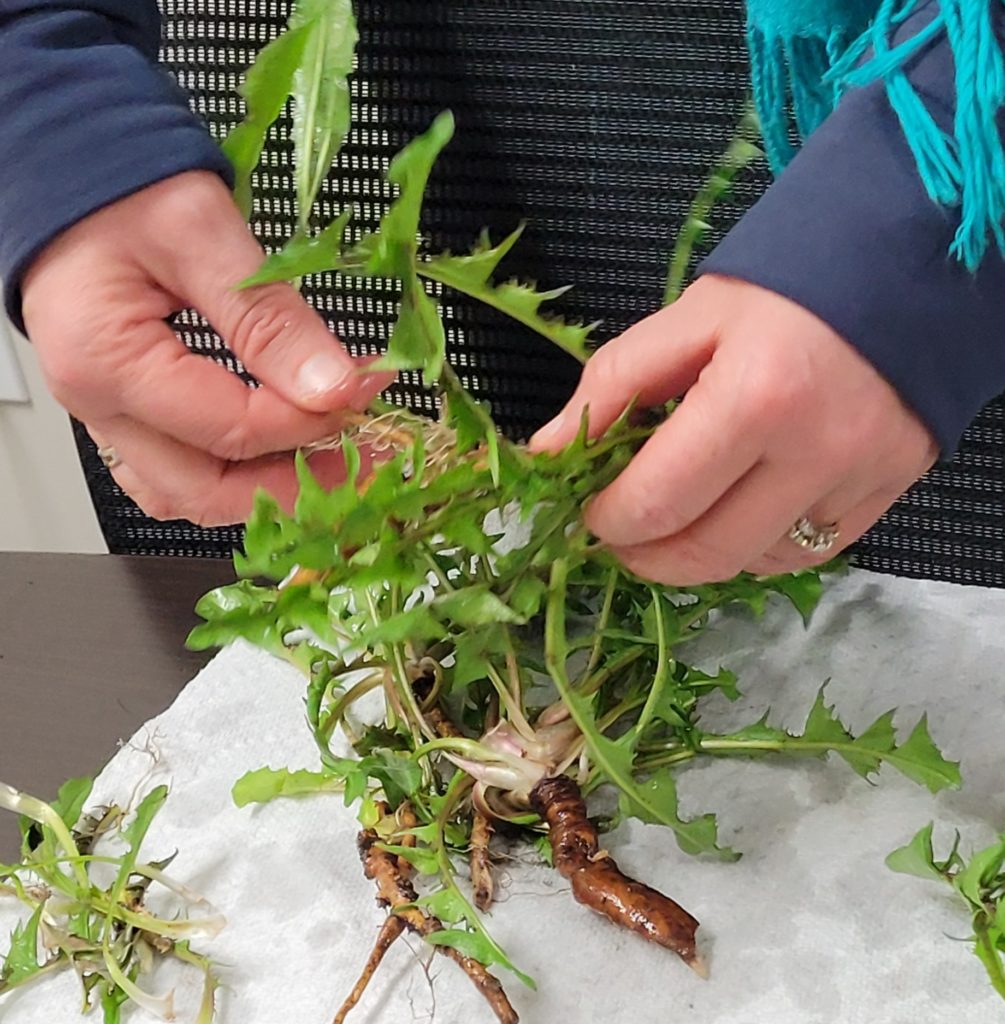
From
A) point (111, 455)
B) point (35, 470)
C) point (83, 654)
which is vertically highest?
point (111, 455)

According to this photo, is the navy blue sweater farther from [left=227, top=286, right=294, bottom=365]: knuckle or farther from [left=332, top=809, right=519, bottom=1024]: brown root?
[left=332, top=809, right=519, bottom=1024]: brown root

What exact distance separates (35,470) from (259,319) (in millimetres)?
896

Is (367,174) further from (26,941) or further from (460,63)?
(26,941)

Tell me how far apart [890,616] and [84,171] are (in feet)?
1.38

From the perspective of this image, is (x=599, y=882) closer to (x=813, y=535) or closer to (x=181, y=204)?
(x=813, y=535)

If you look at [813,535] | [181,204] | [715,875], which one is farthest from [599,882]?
[181,204]

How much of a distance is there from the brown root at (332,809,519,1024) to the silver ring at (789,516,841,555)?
0.19 metres

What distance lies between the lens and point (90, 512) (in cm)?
122

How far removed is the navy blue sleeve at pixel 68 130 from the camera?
0.41 metres

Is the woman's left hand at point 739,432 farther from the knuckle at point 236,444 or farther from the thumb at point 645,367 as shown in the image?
the knuckle at point 236,444

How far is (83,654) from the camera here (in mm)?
660

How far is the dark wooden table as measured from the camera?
0.59 m

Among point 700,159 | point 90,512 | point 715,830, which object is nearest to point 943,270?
point 715,830

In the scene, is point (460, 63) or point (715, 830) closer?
point (715, 830)
